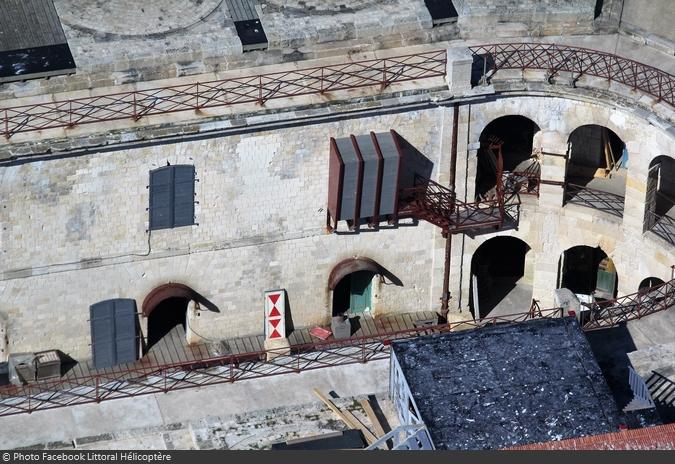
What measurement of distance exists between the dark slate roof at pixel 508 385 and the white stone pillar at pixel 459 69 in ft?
40.7

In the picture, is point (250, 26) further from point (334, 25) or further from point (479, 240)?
point (479, 240)

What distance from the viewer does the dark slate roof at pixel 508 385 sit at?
246 feet

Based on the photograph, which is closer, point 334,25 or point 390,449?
point 390,449

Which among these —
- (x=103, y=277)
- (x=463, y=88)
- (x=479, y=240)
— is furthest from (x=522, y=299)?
(x=103, y=277)

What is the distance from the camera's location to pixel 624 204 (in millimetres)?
90750

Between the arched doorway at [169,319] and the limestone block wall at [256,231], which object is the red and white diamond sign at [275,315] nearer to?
the limestone block wall at [256,231]

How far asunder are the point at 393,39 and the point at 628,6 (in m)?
10.0

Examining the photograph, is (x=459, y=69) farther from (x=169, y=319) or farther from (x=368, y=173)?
(x=169, y=319)

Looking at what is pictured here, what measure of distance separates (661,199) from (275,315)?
16442 millimetres

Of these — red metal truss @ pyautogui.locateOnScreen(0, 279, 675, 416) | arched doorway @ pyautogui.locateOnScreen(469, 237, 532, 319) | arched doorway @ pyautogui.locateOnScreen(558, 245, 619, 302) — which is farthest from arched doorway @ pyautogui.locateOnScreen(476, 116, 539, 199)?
red metal truss @ pyautogui.locateOnScreen(0, 279, 675, 416)

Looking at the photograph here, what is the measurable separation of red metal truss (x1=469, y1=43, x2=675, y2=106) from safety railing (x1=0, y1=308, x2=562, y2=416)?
9.99m

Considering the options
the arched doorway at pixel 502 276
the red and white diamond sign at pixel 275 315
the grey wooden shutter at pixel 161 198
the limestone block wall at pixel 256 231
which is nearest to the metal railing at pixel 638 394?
the limestone block wall at pixel 256 231

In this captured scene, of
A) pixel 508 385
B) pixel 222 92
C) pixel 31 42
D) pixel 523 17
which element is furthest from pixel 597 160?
pixel 31 42

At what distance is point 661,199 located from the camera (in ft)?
302
